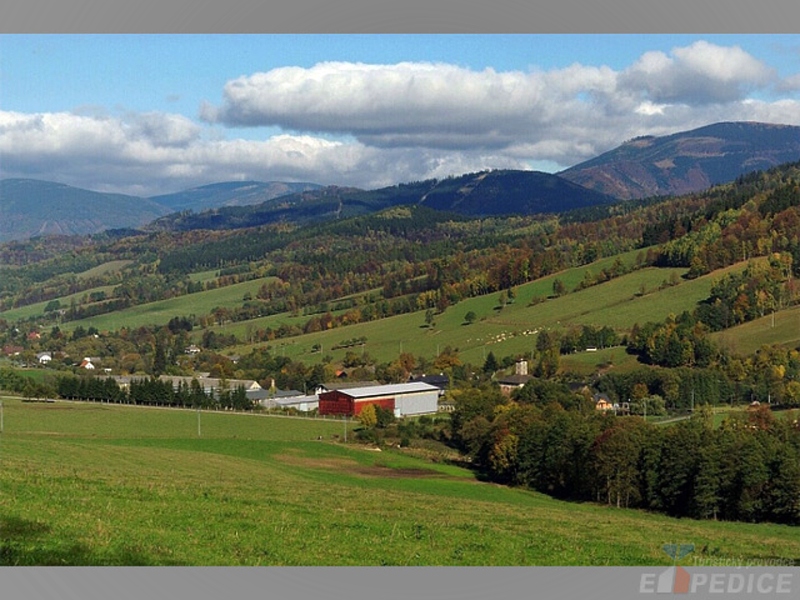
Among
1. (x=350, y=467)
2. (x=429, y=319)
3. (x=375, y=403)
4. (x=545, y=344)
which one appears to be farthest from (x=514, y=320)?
(x=350, y=467)

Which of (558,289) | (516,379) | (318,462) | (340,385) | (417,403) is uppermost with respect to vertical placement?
(558,289)

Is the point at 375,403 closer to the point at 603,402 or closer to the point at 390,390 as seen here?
the point at 390,390

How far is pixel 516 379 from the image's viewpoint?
227ft

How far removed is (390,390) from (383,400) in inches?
96.9

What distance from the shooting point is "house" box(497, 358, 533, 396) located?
65.3 m

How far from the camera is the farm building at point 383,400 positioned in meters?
63.1

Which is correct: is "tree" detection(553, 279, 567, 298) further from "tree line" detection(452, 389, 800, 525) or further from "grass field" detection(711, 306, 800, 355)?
"tree line" detection(452, 389, 800, 525)

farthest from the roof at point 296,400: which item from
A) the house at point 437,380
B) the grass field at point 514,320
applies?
the grass field at point 514,320

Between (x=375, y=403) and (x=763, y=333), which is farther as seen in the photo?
(x=763, y=333)

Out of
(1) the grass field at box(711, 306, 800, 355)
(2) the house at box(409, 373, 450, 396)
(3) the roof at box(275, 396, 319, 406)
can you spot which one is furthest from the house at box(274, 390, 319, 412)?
(1) the grass field at box(711, 306, 800, 355)

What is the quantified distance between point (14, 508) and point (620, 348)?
226ft

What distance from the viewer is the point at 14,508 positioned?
49.0 feet

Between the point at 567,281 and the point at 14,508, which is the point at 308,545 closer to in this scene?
the point at 14,508

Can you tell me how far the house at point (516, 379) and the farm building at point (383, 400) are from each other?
5.00 metres
